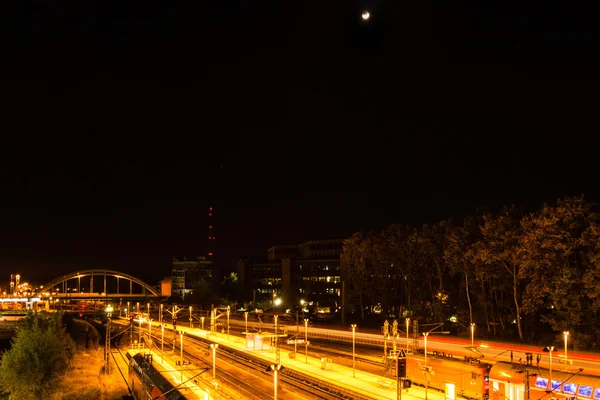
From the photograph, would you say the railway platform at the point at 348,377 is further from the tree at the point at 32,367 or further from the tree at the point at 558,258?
the tree at the point at 32,367

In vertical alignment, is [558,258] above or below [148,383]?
above

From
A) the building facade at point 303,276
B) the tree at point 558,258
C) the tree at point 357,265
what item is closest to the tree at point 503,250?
the tree at point 558,258

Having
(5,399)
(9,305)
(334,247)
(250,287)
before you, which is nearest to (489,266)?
(5,399)

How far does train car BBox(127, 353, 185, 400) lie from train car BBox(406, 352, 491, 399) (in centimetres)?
1504

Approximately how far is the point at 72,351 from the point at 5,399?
18.4 m

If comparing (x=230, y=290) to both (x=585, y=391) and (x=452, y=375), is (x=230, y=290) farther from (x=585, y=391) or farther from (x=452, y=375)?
(x=585, y=391)

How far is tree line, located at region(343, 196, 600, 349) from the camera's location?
46.2 m

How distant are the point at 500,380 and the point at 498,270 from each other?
2736cm

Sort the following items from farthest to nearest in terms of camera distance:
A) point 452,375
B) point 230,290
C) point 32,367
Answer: point 230,290
point 32,367
point 452,375

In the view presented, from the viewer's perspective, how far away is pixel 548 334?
52.3 m

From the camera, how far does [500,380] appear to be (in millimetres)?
28922

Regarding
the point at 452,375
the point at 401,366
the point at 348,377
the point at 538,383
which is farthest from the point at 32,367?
the point at 538,383

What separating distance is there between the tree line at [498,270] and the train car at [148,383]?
3270 cm

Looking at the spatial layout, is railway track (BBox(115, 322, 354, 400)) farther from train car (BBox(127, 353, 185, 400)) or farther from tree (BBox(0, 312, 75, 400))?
tree (BBox(0, 312, 75, 400))
